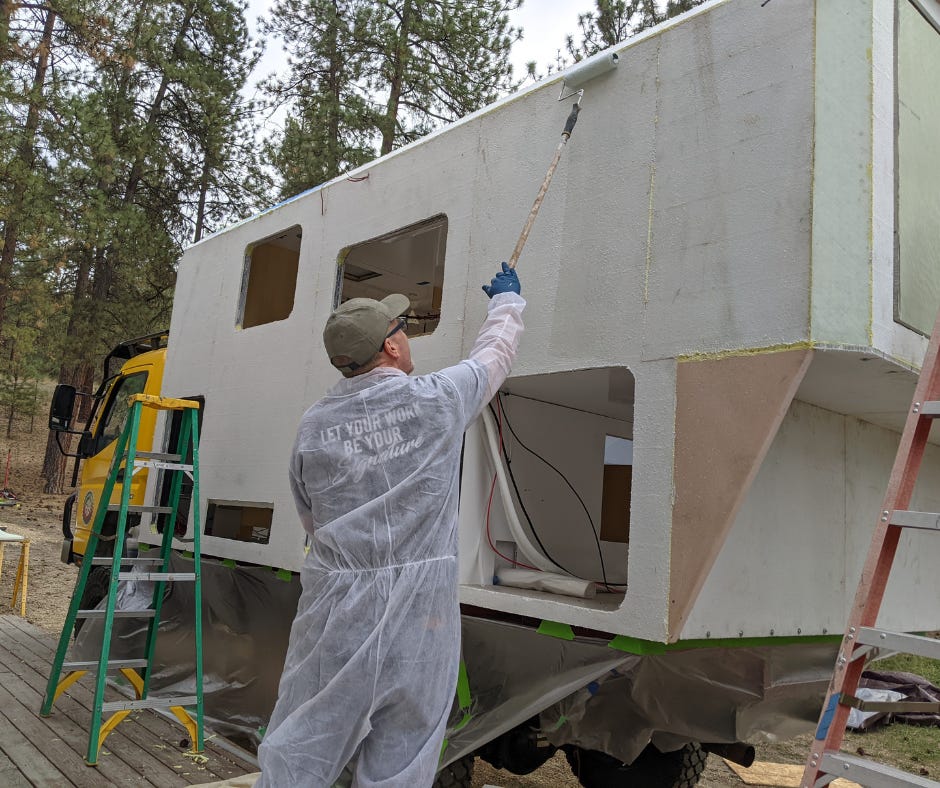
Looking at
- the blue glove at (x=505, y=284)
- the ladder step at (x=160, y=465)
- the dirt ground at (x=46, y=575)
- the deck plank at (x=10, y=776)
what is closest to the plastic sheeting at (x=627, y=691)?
the blue glove at (x=505, y=284)

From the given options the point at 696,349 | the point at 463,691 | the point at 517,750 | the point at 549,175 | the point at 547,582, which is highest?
the point at 549,175

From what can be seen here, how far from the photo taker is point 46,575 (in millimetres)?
10672

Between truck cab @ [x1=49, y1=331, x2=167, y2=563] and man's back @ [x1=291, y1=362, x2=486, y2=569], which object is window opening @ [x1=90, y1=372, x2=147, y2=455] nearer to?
truck cab @ [x1=49, y1=331, x2=167, y2=563]

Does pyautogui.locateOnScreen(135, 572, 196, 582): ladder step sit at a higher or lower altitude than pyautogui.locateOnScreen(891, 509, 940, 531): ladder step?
lower

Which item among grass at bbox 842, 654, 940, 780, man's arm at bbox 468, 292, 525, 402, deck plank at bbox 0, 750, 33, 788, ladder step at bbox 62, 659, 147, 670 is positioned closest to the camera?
man's arm at bbox 468, 292, 525, 402

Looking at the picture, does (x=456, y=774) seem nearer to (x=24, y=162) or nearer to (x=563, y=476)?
(x=563, y=476)

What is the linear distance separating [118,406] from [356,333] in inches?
200

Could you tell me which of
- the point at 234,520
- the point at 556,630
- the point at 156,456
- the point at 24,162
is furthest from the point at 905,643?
the point at 24,162

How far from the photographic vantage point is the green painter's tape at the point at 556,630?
297cm

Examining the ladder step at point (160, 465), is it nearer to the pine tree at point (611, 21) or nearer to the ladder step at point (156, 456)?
the ladder step at point (156, 456)

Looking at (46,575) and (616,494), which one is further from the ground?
(616,494)

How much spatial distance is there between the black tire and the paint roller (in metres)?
2.16

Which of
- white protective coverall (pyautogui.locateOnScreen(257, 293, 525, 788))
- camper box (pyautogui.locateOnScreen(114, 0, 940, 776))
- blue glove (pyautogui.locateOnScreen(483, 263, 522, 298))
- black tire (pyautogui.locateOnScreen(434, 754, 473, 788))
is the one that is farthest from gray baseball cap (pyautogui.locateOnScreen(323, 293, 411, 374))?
black tire (pyautogui.locateOnScreen(434, 754, 473, 788))

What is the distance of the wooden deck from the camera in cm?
375
